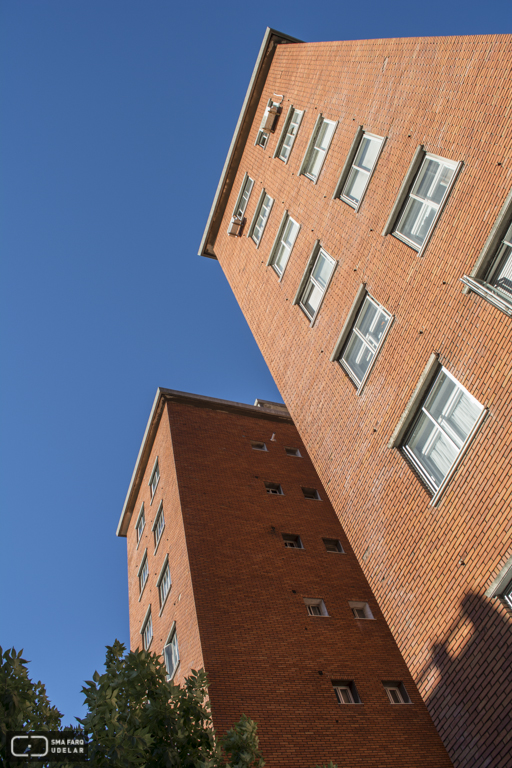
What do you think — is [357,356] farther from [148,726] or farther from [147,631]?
[147,631]

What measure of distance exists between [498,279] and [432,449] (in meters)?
2.96

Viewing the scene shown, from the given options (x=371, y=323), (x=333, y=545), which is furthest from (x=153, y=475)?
(x=371, y=323)

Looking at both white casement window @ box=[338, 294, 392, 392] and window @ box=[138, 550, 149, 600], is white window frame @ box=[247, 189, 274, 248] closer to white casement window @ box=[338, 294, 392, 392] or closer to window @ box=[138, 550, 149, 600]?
white casement window @ box=[338, 294, 392, 392]

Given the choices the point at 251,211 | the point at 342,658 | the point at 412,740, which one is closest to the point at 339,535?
the point at 342,658

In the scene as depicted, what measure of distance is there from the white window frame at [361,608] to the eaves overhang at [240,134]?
15.2 metres

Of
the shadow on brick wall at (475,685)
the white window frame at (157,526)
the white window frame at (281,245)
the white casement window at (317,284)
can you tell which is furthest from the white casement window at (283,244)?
the white window frame at (157,526)

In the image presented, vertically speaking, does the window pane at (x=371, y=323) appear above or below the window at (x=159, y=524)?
above

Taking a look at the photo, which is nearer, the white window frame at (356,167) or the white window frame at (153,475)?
the white window frame at (356,167)

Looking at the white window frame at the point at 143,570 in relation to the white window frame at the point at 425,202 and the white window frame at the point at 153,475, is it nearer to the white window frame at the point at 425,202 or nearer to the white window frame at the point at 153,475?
the white window frame at the point at 153,475

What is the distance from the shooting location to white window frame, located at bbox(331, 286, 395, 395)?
1088cm

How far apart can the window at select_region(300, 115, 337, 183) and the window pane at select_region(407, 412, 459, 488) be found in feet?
27.3

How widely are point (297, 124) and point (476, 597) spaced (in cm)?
1429

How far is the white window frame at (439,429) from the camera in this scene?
8234 millimetres

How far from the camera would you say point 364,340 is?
38.3 feet
